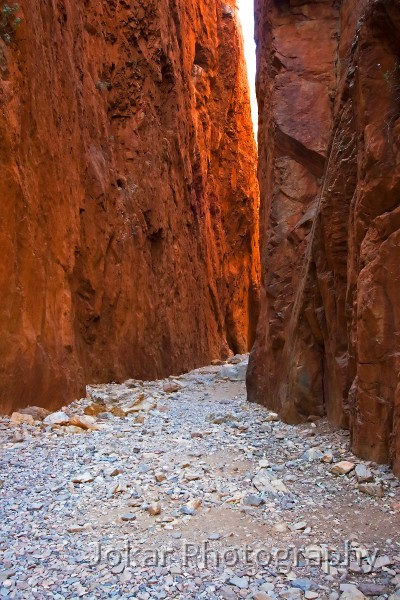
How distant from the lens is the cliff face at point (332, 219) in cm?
468

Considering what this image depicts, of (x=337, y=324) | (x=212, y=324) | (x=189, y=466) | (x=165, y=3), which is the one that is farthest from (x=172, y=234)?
(x=189, y=466)

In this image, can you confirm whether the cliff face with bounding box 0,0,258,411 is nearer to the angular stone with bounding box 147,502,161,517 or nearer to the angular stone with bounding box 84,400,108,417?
the angular stone with bounding box 84,400,108,417

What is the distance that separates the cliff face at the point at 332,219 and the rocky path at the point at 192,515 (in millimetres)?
647

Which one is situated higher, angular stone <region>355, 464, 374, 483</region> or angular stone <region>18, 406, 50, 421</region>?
angular stone <region>355, 464, 374, 483</region>

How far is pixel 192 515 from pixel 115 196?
379 inches

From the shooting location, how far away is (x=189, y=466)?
16.6 ft

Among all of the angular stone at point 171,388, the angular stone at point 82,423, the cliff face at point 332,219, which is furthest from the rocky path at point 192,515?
the angular stone at point 171,388

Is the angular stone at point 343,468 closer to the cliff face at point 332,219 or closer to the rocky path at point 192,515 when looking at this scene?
the rocky path at point 192,515

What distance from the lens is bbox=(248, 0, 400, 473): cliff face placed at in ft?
15.3

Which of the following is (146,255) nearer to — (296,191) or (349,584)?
(296,191)

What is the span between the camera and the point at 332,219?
6.18 m

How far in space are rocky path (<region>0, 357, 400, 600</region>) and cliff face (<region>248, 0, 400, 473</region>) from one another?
2.12 ft

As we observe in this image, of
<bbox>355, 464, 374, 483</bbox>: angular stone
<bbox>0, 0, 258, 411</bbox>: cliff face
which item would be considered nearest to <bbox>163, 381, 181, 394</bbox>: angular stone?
<bbox>0, 0, 258, 411</bbox>: cliff face

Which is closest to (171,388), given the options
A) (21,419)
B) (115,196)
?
(115,196)
